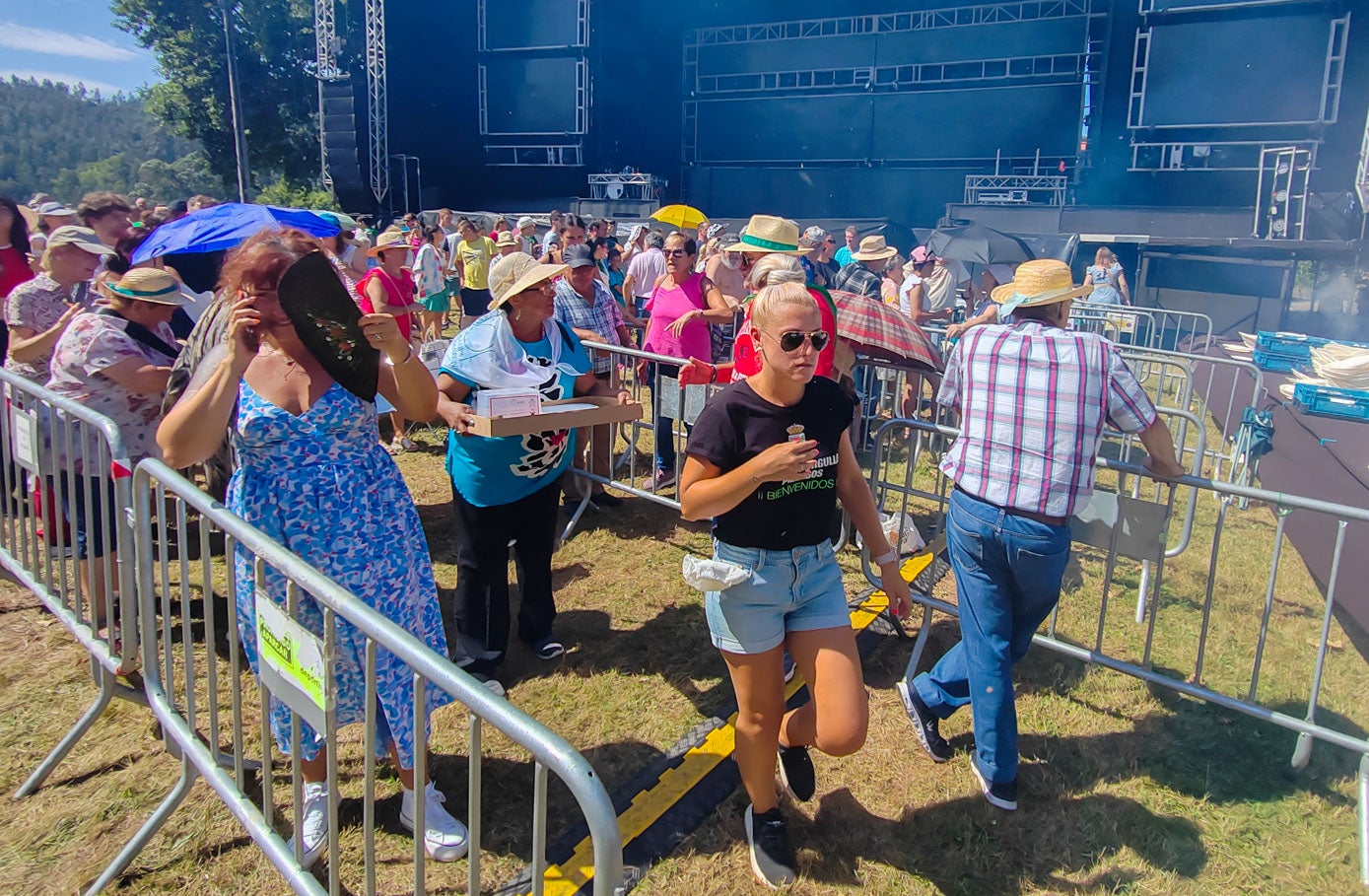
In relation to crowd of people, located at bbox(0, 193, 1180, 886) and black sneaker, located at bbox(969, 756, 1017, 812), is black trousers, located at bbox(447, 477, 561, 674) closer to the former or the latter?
crowd of people, located at bbox(0, 193, 1180, 886)

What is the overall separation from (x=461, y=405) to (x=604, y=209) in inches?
798

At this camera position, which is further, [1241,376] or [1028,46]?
[1028,46]

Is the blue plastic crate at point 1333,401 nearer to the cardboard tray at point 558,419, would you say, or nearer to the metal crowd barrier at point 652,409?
the metal crowd barrier at point 652,409

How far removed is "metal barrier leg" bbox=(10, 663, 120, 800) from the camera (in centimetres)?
309

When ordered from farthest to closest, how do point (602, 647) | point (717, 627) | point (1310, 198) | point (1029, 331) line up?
point (1310, 198) → point (602, 647) → point (1029, 331) → point (717, 627)

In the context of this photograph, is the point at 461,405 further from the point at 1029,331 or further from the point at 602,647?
the point at 1029,331

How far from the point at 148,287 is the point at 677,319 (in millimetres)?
3555

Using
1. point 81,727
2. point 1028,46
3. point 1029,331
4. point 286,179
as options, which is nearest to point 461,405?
point 81,727

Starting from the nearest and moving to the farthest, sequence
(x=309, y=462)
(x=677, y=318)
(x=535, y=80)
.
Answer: (x=309, y=462), (x=677, y=318), (x=535, y=80)

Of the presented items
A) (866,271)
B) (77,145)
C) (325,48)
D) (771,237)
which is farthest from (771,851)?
(77,145)

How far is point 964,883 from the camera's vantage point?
2799 mm

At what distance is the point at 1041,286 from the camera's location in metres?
3.06

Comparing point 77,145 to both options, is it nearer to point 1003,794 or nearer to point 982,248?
point 982,248

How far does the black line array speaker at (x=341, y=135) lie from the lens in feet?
79.8
